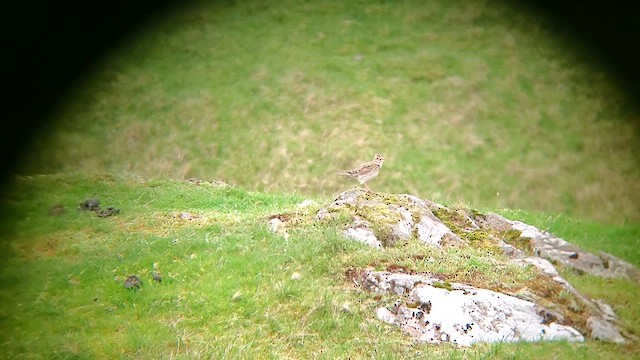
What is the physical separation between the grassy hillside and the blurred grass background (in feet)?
22.8

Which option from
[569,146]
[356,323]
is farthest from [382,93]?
[356,323]

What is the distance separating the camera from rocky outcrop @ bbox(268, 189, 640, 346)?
9.26 meters

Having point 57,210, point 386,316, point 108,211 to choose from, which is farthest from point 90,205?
point 386,316

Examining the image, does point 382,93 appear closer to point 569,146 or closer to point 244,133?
point 244,133

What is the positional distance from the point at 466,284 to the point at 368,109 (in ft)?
53.0

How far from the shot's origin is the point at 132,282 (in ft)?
35.0

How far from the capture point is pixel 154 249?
40.6 feet

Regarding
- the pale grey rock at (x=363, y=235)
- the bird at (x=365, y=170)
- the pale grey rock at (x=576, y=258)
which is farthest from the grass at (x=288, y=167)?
the bird at (x=365, y=170)

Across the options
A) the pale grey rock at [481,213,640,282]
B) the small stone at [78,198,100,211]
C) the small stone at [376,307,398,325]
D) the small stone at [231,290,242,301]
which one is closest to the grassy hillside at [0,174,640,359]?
the small stone at [231,290,242,301]

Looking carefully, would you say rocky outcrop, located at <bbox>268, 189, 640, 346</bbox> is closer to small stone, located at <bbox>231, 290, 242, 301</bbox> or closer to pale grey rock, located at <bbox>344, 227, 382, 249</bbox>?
pale grey rock, located at <bbox>344, 227, 382, 249</bbox>

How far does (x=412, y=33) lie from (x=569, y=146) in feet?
31.7

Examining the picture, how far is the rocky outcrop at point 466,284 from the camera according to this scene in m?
9.26

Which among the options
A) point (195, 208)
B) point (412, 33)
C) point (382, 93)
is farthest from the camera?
point (412, 33)

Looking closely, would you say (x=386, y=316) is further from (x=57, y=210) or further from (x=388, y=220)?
(x=57, y=210)
